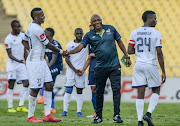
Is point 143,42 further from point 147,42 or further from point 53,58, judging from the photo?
point 53,58

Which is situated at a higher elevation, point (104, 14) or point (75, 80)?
point (104, 14)

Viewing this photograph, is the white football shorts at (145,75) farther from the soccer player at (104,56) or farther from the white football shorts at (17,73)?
the white football shorts at (17,73)

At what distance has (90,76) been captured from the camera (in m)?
10.5

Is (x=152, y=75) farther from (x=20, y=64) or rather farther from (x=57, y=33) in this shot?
(x=57, y=33)

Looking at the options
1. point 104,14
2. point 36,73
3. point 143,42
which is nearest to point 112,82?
point 143,42

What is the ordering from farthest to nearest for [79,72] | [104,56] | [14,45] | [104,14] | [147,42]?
[104,14] → [14,45] → [79,72] → [104,56] → [147,42]

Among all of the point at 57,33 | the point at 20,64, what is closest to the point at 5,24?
the point at 57,33

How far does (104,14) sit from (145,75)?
14.5 meters

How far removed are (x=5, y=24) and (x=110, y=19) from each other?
213 inches

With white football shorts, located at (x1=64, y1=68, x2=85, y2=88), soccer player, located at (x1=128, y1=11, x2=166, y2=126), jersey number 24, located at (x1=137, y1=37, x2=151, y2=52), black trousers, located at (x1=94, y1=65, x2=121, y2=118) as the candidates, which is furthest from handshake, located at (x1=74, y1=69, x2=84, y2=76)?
jersey number 24, located at (x1=137, y1=37, x2=151, y2=52)

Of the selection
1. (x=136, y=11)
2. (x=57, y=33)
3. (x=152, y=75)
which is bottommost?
(x=152, y=75)

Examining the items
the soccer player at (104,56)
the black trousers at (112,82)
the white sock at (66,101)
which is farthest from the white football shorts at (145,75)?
the white sock at (66,101)

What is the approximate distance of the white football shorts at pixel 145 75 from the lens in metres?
7.44

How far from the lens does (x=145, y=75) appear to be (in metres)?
7.47
